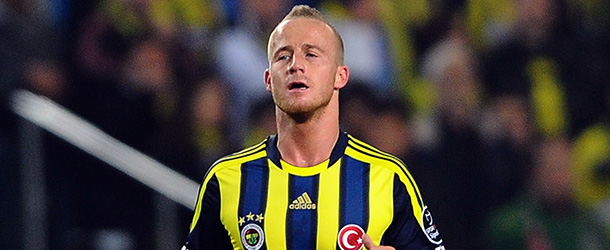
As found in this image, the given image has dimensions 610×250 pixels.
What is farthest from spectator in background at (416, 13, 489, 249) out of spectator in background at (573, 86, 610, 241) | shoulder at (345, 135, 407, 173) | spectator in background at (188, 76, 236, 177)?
shoulder at (345, 135, 407, 173)

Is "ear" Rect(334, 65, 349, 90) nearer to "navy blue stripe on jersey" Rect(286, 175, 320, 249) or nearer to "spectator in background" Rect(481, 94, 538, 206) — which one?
"navy blue stripe on jersey" Rect(286, 175, 320, 249)

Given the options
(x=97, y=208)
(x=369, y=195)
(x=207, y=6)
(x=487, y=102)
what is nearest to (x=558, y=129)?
(x=487, y=102)

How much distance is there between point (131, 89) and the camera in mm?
6582

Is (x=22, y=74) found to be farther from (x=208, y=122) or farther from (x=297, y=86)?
(x=297, y=86)

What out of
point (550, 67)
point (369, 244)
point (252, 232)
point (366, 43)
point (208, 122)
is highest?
point (366, 43)

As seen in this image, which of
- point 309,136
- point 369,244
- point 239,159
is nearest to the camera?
point 369,244

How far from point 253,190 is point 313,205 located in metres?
0.20

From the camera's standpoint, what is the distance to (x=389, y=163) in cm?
326

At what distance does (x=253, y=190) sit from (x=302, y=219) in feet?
0.64

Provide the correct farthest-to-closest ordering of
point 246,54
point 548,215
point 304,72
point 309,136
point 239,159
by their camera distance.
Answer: point 246,54 → point 548,215 → point 239,159 → point 309,136 → point 304,72

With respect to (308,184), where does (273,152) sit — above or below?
above

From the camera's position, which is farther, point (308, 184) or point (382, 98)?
point (382, 98)

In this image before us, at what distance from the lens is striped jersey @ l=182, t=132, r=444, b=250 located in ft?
10.3

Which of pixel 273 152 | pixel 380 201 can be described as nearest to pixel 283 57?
pixel 273 152
